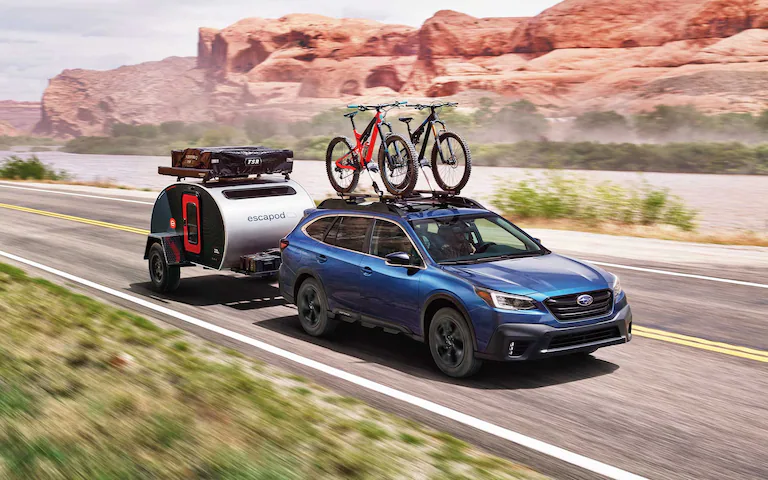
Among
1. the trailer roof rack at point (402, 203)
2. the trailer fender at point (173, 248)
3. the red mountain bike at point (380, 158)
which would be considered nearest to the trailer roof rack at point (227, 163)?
the trailer fender at point (173, 248)

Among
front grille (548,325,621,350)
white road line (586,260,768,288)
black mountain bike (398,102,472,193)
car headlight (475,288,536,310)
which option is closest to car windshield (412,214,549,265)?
car headlight (475,288,536,310)

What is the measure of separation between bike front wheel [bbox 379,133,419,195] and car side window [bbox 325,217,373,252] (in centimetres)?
221

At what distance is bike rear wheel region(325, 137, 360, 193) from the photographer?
14.0 meters

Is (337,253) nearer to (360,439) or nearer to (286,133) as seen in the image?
(360,439)

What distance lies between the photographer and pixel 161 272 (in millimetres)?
13570

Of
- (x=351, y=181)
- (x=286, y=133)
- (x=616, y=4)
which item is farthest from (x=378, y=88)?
(x=351, y=181)

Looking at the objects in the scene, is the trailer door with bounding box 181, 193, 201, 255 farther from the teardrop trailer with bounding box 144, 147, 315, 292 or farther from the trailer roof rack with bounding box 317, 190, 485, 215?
the trailer roof rack with bounding box 317, 190, 485, 215

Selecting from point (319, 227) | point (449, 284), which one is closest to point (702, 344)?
point (449, 284)

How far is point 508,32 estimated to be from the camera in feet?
421

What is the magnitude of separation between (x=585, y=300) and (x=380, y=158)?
551 cm

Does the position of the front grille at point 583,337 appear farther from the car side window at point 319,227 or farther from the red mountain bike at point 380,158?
the red mountain bike at point 380,158

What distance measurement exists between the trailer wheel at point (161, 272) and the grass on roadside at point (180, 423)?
4842 mm

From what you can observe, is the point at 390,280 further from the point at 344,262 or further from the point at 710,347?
the point at 710,347

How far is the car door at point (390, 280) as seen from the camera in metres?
8.78
